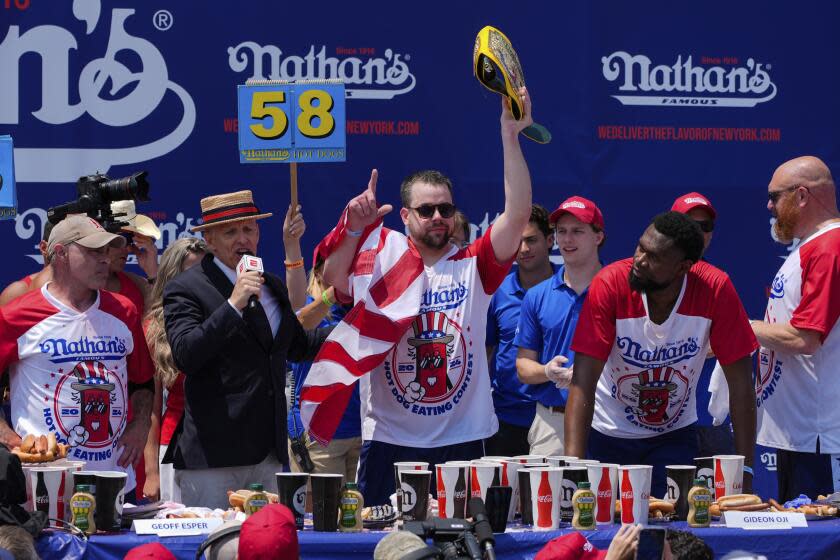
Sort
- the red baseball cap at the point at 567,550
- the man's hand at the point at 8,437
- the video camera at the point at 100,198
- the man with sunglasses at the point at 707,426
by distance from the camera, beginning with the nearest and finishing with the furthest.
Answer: the red baseball cap at the point at 567,550 → the man's hand at the point at 8,437 → the video camera at the point at 100,198 → the man with sunglasses at the point at 707,426

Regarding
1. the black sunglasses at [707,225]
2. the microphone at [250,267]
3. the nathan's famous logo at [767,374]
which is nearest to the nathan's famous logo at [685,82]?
the black sunglasses at [707,225]

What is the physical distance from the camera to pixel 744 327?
15.4ft

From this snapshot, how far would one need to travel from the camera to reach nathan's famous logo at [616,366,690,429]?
473 centimetres

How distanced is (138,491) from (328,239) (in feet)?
5.06

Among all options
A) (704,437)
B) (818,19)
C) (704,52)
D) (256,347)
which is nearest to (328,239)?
(256,347)

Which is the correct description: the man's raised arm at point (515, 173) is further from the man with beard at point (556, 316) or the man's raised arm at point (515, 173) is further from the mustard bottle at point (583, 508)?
the mustard bottle at point (583, 508)

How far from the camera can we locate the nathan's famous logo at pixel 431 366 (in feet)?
15.5

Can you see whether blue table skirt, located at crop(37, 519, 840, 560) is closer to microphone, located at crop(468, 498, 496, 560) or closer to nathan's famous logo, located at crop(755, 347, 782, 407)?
microphone, located at crop(468, 498, 496, 560)

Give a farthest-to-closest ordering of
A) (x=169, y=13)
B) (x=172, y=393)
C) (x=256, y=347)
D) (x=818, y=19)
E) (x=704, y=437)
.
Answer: (x=818, y=19) → (x=169, y=13) → (x=704, y=437) → (x=172, y=393) → (x=256, y=347)

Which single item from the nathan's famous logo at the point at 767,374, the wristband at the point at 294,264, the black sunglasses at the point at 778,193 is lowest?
the nathan's famous logo at the point at 767,374

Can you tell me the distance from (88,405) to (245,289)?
750 mm

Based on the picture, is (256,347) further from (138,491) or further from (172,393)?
(138,491)

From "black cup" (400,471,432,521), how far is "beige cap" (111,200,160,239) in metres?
2.56

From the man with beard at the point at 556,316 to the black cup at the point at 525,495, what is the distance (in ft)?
5.70
